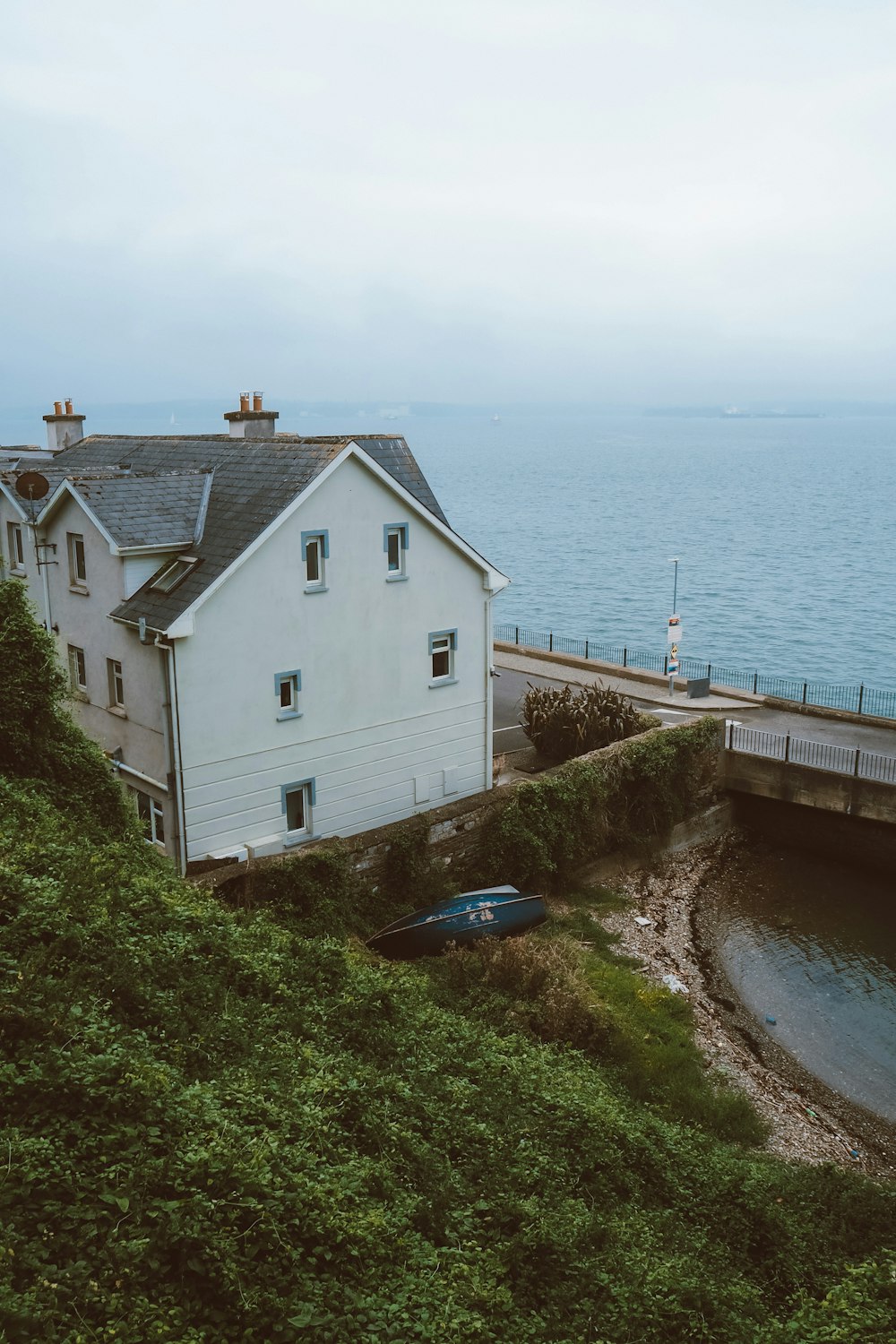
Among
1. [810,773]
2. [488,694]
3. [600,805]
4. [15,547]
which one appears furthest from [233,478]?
[810,773]

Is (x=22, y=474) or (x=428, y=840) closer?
(x=428, y=840)

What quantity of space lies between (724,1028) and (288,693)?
1285 cm

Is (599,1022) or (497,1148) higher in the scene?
(497,1148)

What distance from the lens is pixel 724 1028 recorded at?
24.5m

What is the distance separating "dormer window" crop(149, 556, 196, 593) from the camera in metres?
24.4

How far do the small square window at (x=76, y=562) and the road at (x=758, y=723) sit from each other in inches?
565

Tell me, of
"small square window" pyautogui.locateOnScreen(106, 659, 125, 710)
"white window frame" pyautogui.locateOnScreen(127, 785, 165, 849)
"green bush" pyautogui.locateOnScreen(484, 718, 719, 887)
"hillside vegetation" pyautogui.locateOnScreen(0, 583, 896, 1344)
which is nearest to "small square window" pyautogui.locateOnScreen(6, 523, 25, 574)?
"small square window" pyautogui.locateOnScreen(106, 659, 125, 710)

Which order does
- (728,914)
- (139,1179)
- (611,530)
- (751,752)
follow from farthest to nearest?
(611,530)
(751,752)
(728,914)
(139,1179)

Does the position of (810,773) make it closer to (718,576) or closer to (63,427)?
(63,427)

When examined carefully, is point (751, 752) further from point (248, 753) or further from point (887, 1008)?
point (248, 753)

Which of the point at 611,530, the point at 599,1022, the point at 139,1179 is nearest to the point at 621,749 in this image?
the point at 599,1022

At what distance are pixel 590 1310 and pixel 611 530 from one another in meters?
149

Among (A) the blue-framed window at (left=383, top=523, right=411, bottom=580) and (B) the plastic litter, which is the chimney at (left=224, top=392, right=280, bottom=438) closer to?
(A) the blue-framed window at (left=383, top=523, right=411, bottom=580)

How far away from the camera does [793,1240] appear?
13547 mm
